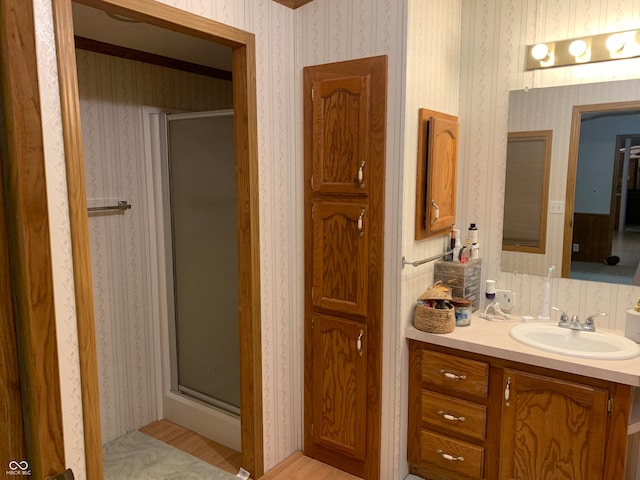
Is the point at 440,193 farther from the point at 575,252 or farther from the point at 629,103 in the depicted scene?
→ the point at 629,103

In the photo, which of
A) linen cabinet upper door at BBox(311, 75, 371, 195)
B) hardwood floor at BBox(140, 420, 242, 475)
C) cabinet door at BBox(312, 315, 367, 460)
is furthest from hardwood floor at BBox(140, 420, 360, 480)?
linen cabinet upper door at BBox(311, 75, 371, 195)

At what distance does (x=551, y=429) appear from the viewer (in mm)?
2006

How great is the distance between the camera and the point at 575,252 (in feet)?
7.72

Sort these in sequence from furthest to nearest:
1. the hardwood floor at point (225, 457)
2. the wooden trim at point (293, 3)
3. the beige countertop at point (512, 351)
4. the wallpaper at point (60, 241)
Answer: the hardwood floor at point (225, 457), the wooden trim at point (293, 3), the beige countertop at point (512, 351), the wallpaper at point (60, 241)

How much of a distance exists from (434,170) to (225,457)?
1.93 m

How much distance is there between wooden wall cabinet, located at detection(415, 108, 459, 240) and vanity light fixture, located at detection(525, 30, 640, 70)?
49cm

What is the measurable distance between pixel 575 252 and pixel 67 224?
225cm

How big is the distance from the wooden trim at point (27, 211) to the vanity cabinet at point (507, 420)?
75.5 inches

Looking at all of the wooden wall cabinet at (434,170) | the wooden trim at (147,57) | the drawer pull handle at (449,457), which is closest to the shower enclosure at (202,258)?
the wooden trim at (147,57)

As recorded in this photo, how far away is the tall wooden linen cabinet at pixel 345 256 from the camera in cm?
223

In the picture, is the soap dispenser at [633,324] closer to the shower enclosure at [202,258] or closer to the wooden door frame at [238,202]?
the wooden door frame at [238,202]

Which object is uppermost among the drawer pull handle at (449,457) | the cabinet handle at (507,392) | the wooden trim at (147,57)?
the wooden trim at (147,57)

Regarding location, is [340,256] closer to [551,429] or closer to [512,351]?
[512,351]

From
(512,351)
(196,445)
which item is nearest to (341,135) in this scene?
(512,351)
